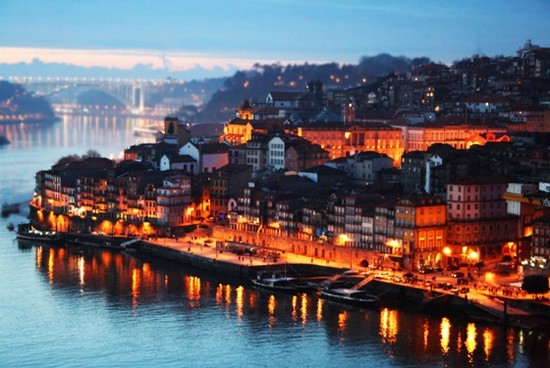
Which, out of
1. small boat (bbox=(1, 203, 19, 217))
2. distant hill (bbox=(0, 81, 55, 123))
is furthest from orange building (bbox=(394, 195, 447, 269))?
distant hill (bbox=(0, 81, 55, 123))

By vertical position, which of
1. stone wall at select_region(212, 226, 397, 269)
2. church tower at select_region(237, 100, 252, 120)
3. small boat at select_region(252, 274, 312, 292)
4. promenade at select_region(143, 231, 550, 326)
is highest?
church tower at select_region(237, 100, 252, 120)

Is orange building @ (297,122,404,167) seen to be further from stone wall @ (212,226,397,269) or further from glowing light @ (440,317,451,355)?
glowing light @ (440,317,451,355)

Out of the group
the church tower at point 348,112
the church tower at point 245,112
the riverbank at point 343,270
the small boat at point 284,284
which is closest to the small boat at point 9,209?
the riverbank at point 343,270

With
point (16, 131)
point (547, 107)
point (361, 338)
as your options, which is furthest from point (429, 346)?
point (16, 131)

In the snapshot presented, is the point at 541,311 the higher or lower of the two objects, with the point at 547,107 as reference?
lower

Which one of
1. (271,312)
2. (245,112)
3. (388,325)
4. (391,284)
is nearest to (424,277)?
(391,284)

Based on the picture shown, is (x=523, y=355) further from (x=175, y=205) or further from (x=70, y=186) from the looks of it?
(x=70, y=186)
